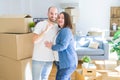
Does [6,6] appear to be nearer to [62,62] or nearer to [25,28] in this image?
[25,28]

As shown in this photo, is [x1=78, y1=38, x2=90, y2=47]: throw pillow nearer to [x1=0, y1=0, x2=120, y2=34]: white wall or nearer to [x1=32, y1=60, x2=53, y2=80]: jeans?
[x1=0, y1=0, x2=120, y2=34]: white wall

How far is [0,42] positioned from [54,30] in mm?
766

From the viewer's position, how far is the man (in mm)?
2439

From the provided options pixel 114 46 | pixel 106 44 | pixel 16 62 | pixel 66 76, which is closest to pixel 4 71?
pixel 16 62

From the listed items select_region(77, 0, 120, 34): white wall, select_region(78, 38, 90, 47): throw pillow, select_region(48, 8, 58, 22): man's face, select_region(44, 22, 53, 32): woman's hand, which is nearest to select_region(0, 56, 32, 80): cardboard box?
select_region(44, 22, 53, 32): woman's hand

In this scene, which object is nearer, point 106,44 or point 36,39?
point 36,39

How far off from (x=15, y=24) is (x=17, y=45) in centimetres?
28

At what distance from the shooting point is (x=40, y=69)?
8.45 ft

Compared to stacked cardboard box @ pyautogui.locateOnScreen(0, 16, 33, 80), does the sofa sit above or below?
below

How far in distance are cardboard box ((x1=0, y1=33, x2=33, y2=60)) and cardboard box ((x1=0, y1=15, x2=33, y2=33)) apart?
88mm

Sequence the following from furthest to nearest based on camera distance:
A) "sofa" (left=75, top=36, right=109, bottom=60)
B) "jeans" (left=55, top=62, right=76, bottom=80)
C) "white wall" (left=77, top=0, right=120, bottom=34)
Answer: "white wall" (left=77, top=0, right=120, bottom=34)
"sofa" (left=75, top=36, right=109, bottom=60)
"jeans" (left=55, top=62, right=76, bottom=80)

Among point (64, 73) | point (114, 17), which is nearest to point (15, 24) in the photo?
point (64, 73)

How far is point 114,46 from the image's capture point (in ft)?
12.2

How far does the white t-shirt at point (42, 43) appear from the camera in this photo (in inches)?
96.7
